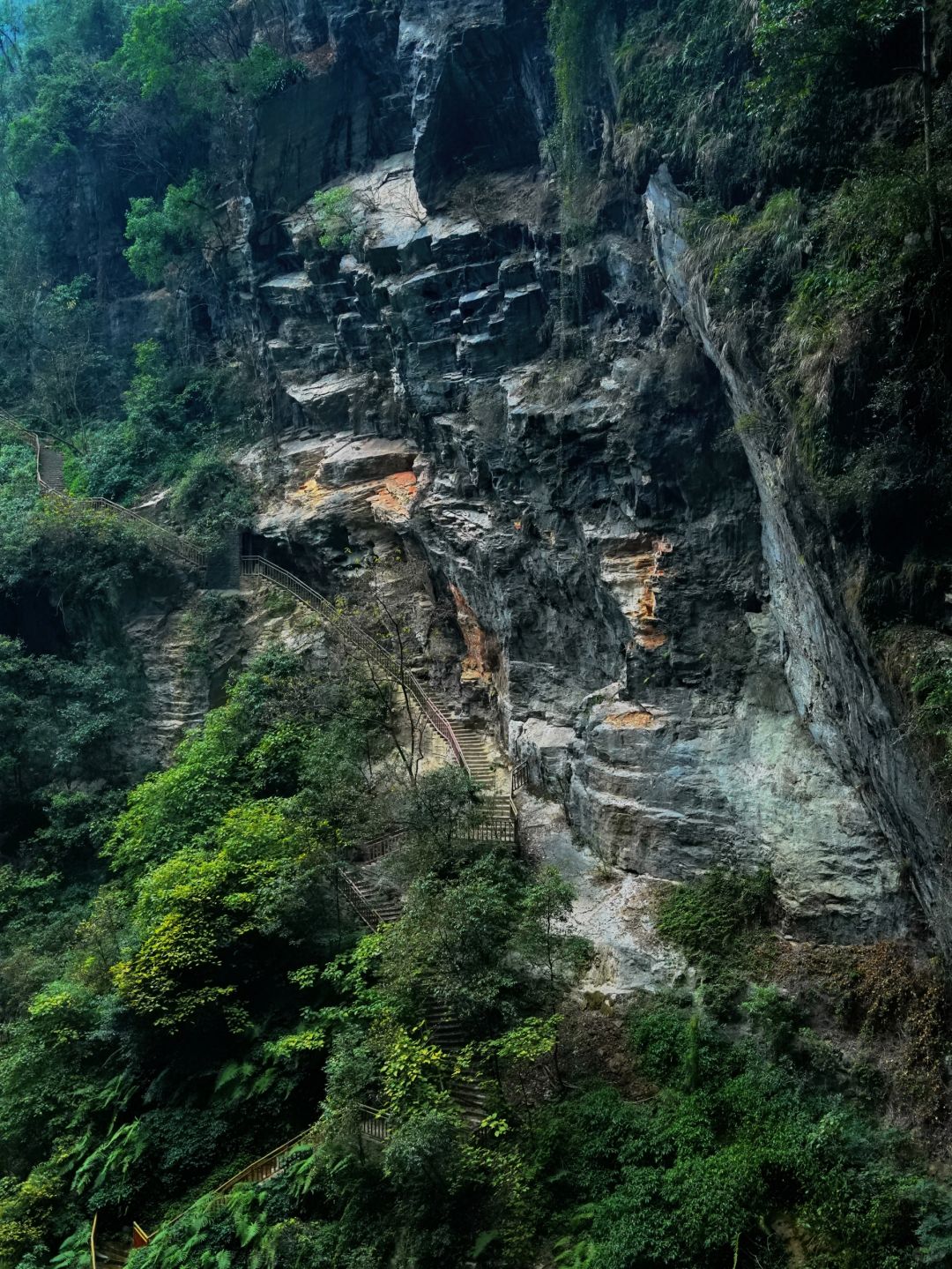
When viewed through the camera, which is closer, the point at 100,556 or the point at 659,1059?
the point at 659,1059

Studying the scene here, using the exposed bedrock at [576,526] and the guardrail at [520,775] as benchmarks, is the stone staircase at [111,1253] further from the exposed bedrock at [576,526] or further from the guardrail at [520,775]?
the guardrail at [520,775]

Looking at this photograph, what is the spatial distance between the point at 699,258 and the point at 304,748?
1351 cm

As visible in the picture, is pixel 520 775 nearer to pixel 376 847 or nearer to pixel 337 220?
pixel 376 847

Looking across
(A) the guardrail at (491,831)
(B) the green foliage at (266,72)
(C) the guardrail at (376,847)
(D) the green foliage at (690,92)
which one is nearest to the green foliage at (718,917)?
(A) the guardrail at (491,831)

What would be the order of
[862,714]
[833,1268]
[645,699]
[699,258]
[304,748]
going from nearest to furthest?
[833,1268]
[862,714]
[699,258]
[645,699]
[304,748]

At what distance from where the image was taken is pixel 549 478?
21.1 metres

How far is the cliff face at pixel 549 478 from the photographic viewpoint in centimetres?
1548

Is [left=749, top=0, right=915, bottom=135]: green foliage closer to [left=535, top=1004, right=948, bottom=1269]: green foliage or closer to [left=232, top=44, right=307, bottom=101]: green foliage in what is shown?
[left=535, top=1004, right=948, bottom=1269]: green foliage

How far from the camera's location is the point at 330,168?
A: 3077 centimetres

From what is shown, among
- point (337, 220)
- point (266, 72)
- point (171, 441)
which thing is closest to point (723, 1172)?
point (337, 220)

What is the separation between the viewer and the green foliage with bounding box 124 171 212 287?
32.9 m

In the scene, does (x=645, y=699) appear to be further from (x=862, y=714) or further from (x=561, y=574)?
(x=862, y=714)

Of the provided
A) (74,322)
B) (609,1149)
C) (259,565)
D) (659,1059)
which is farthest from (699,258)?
(74,322)

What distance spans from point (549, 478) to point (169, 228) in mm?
19672
